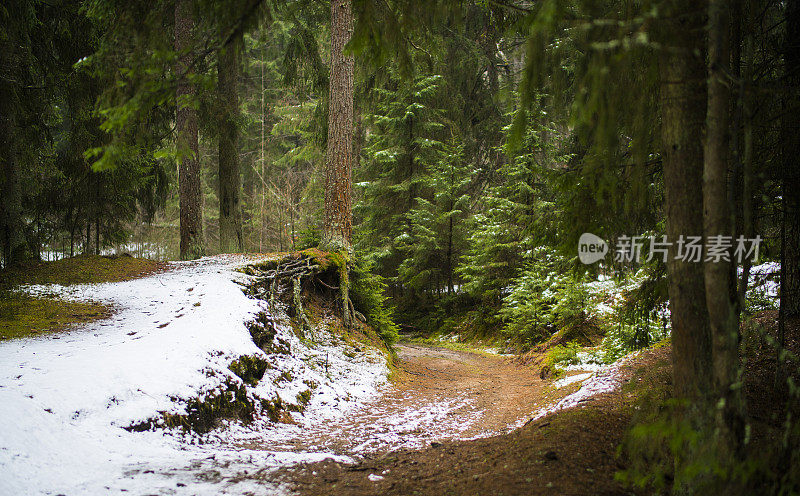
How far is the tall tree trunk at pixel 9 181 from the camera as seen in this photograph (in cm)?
855

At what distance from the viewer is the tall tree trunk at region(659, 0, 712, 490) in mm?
2809

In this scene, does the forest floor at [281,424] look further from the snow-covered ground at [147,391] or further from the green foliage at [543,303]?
the green foliage at [543,303]

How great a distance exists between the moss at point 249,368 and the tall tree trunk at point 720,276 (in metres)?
4.86

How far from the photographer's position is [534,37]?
3131mm

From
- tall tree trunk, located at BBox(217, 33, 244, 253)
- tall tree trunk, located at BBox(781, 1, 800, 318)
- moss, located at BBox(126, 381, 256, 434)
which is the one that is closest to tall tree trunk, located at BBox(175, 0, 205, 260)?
tall tree trunk, located at BBox(217, 33, 244, 253)

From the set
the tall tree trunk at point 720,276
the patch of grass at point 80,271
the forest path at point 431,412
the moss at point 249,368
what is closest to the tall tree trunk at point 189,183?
the patch of grass at point 80,271

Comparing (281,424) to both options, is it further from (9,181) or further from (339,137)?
(9,181)

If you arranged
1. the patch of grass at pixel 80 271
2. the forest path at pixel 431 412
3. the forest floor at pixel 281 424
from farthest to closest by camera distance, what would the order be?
the patch of grass at pixel 80 271
the forest path at pixel 431 412
the forest floor at pixel 281 424

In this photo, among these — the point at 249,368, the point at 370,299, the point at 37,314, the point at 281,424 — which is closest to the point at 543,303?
the point at 370,299

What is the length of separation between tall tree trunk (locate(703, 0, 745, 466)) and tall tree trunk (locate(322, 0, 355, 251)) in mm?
7427

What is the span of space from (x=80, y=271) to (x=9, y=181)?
9.35 ft

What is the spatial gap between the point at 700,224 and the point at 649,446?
159cm

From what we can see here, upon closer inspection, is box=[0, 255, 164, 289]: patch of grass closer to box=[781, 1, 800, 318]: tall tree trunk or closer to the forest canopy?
the forest canopy

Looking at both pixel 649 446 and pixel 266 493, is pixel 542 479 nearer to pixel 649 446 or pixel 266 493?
pixel 649 446
